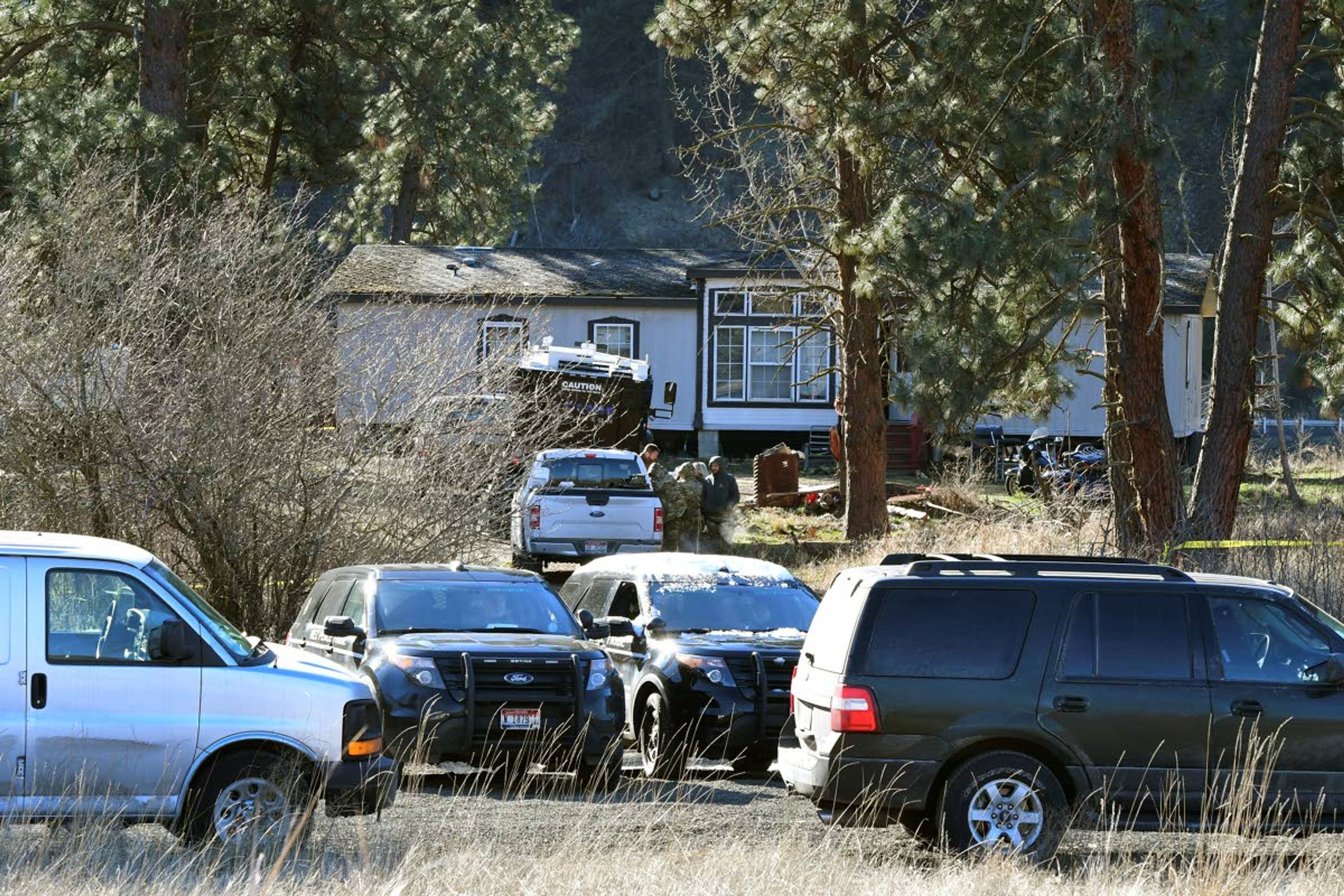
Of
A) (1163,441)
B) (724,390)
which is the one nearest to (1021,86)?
(1163,441)

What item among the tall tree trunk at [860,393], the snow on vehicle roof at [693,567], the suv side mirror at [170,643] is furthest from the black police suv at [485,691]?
the tall tree trunk at [860,393]

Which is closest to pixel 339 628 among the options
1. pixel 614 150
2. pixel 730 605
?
pixel 730 605

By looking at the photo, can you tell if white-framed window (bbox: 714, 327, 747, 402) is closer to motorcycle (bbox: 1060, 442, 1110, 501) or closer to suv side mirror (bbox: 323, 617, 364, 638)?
motorcycle (bbox: 1060, 442, 1110, 501)

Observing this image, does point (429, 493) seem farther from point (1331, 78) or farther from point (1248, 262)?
point (1331, 78)

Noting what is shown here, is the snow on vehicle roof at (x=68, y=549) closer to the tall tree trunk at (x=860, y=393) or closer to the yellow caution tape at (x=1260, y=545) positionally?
the yellow caution tape at (x=1260, y=545)

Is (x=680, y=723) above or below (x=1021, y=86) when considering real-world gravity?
below

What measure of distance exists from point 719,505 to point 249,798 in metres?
15.3

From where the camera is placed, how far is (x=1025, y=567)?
375 inches

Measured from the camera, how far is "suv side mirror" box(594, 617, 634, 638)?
12602 millimetres

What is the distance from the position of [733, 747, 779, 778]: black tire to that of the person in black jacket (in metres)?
11.0

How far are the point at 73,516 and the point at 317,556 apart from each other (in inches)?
95.3

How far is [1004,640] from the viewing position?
30.0 ft

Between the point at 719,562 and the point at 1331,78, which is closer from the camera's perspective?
the point at 719,562

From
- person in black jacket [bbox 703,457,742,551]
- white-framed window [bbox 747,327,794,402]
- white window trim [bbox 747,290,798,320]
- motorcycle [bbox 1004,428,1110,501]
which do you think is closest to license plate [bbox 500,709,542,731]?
person in black jacket [bbox 703,457,742,551]
